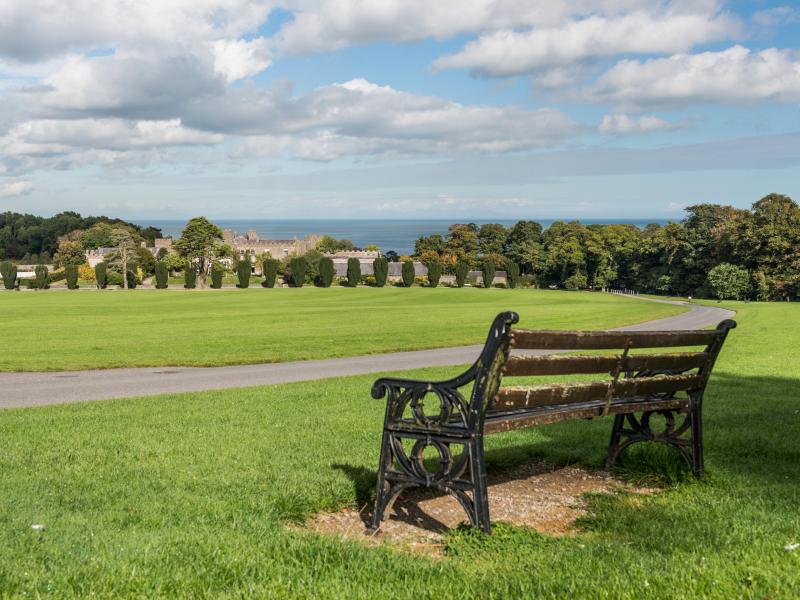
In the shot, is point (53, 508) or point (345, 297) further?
point (345, 297)

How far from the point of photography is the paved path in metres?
13.8

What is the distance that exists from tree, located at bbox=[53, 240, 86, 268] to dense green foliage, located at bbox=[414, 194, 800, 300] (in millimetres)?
68446

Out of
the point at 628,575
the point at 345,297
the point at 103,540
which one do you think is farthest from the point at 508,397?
the point at 345,297

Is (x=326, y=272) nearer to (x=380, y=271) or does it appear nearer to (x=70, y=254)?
(x=380, y=271)

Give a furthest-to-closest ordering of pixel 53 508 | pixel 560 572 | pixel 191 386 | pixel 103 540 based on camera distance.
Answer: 1. pixel 191 386
2. pixel 53 508
3. pixel 103 540
4. pixel 560 572

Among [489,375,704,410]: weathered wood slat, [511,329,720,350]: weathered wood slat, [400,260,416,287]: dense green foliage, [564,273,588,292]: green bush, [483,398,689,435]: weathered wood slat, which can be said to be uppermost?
[511,329,720,350]: weathered wood slat

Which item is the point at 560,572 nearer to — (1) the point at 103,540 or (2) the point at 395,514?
(2) the point at 395,514

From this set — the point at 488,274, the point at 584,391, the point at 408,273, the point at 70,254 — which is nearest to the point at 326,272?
the point at 408,273

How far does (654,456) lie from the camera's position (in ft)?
23.2

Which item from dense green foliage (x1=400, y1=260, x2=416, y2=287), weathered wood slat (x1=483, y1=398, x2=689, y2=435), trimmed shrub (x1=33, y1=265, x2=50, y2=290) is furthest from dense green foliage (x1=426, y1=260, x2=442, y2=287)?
weathered wood slat (x1=483, y1=398, x2=689, y2=435)

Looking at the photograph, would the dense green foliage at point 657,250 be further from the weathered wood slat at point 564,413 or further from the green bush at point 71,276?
the weathered wood slat at point 564,413

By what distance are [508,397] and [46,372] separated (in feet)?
49.3

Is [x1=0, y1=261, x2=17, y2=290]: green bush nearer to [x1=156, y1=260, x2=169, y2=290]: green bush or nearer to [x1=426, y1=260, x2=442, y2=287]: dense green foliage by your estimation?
[x1=156, y1=260, x2=169, y2=290]: green bush

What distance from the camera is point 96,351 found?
859 inches
